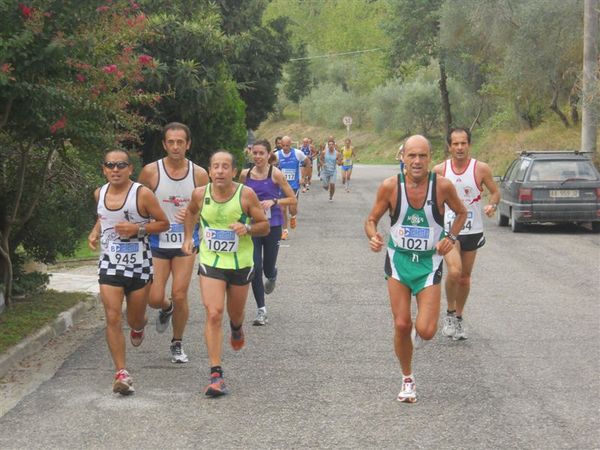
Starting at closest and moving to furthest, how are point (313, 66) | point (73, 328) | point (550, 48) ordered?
point (73, 328), point (550, 48), point (313, 66)

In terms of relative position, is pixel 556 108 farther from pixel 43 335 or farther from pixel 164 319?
pixel 43 335

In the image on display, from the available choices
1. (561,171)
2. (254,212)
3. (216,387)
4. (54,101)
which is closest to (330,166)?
(561,171)

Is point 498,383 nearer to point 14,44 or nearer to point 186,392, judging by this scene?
point 186,392

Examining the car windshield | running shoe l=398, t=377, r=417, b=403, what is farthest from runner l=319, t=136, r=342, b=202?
running shoe l=398, t=377, r=417, b=403

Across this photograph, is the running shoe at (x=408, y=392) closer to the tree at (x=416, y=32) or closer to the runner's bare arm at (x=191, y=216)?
the runner's bare arm at (x=191, y=216)

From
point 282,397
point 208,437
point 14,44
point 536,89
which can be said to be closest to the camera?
point 208,437

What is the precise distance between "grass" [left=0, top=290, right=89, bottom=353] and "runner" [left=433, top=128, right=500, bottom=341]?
384 centimetres

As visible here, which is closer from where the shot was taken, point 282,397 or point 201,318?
point 282,397

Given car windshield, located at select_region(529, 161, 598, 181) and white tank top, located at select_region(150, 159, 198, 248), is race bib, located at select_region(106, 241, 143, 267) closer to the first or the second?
white tank top, located at select_region(150, 159, 198, 248)

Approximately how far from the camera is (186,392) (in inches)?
301

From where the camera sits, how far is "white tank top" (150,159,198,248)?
8703mm

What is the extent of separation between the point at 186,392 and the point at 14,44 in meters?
3.01

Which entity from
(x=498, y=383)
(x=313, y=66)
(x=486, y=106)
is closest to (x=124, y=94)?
(x=498, y=383)

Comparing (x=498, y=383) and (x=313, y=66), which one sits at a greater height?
(x=313, y=66)
